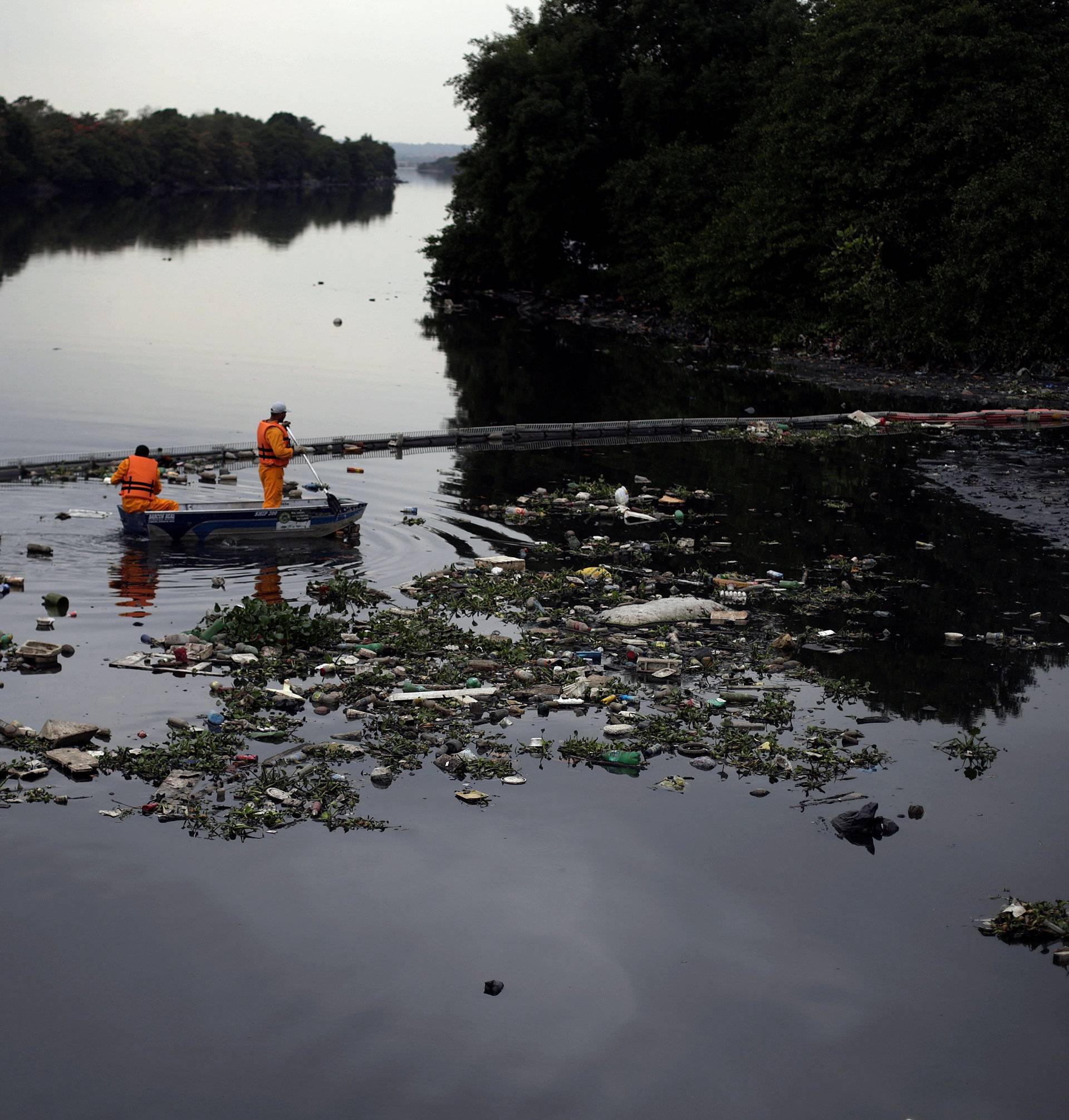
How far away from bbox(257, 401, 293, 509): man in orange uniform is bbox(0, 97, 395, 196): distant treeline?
86834mm

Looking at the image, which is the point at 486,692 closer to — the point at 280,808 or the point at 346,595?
the point at 280,808

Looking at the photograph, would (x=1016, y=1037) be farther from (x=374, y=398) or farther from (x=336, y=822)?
(x=374, y=398)

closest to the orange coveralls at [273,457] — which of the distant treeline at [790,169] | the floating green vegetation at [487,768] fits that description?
the floating green vegetation at [487,768]

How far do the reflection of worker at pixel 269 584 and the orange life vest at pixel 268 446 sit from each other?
5.47ft

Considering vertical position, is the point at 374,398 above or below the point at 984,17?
below

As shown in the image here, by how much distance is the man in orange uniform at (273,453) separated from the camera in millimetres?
15094

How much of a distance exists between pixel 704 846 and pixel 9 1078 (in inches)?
172

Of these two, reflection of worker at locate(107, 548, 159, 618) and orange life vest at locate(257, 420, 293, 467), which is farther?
orange life vest at locate(257, 420, 293, 467)

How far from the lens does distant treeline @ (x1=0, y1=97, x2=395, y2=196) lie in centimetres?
9431

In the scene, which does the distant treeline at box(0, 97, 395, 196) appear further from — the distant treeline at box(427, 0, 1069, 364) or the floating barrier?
the floating barrier

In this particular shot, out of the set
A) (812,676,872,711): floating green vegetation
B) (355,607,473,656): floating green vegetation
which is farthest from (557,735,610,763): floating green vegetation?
(812,676,872,711): floating green vegetation

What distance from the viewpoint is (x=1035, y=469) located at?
67.0 feet

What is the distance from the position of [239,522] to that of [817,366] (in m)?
22.1

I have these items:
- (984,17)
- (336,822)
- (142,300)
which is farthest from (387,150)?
(336,822)
